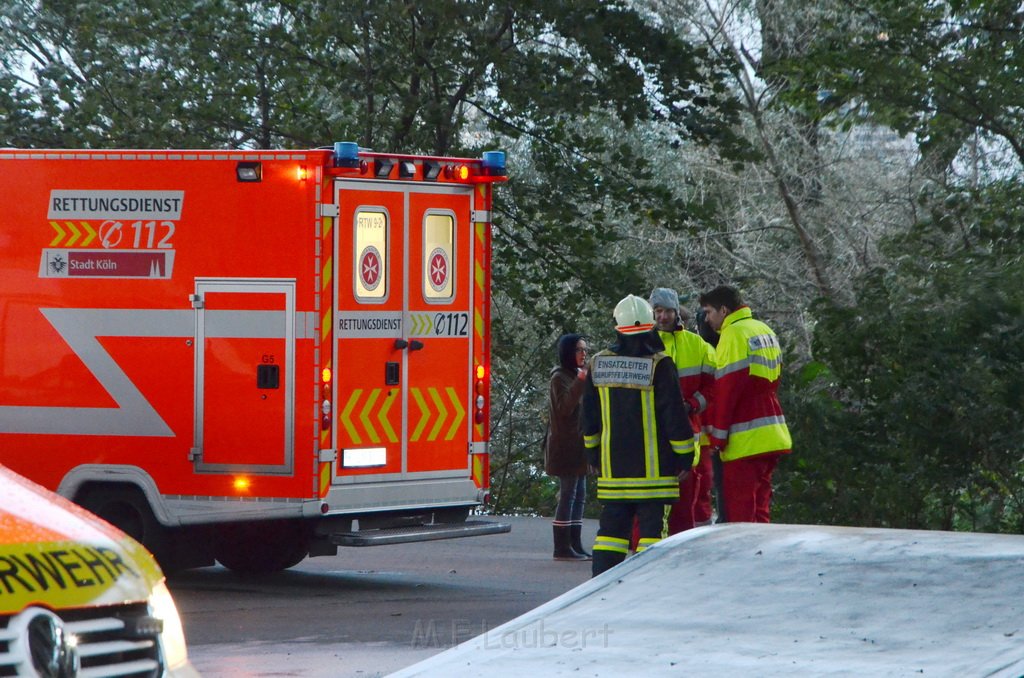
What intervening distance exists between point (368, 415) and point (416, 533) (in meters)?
0.83

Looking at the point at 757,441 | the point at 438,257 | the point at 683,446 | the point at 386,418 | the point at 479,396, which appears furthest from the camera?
the point at 479,396

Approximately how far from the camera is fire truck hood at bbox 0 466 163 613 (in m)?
3.69

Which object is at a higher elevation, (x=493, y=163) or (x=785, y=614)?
(x=493, y=163)

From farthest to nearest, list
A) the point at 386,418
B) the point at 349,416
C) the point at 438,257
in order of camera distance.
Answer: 1. the point at 438,257
2. the point at 386,418
3. the point at 349,416

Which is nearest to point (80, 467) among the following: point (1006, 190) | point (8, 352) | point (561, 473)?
point (8, 352)

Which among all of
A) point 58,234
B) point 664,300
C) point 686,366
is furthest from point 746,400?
point 58,234

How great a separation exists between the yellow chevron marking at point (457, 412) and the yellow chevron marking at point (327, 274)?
1.29 metres

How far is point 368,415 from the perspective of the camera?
10039 millimetres

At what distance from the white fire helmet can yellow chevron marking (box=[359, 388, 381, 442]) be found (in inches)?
96.1

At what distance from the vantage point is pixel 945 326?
11734 millimetres

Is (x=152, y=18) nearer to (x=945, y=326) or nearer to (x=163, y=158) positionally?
(x=163, y=158)

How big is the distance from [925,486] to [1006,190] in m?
3.42

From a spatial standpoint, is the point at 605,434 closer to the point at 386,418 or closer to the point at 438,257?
the point at 386,418

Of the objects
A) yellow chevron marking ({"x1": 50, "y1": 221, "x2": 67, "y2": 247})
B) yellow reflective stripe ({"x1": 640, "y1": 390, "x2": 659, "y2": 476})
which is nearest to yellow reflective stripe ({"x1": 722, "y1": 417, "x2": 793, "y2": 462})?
yellow reflective stripe ({"x1": 640, "y1": 390, "x2": 659, "y2": 476})
